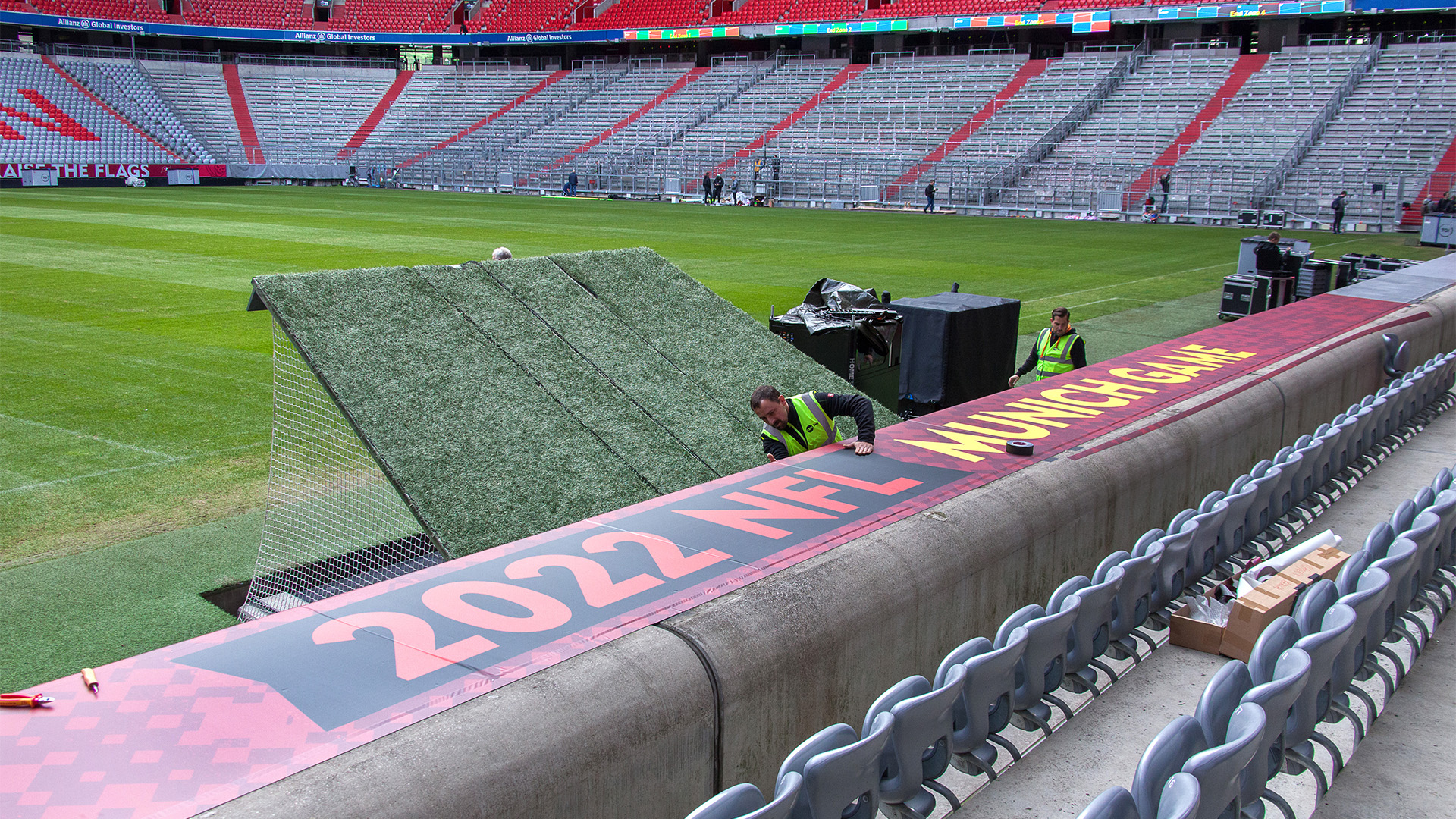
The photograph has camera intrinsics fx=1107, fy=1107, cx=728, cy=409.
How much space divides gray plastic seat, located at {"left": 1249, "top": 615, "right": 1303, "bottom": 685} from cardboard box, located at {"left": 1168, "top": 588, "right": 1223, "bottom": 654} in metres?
1.22

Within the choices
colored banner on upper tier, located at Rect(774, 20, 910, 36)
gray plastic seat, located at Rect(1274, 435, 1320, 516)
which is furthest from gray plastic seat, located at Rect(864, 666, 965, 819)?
colored banner on upper tier, located at Rect(774, 20, 910, 36)

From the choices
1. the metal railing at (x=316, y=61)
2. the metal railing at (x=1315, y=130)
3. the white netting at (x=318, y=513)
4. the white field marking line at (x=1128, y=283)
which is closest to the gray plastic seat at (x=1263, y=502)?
the white netting at (x=318, y=513)

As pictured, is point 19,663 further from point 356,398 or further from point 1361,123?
point 1361,123

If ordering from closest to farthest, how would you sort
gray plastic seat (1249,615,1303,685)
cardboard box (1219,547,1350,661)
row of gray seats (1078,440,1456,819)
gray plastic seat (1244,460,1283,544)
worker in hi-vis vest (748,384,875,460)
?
row of gray seats (1078,440,1456,819)
gray plastic seat (1249,615,1303,685)
cardboard box (1219,547,1350,661)
gray plastic seat (1244,460,1283,544)
worker in hi-vis vest (748,384,875,460)

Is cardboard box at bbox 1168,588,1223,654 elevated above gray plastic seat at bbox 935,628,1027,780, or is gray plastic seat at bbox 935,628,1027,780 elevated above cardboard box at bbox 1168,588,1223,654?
gray plastic seat at bbox 935,628,1027,780

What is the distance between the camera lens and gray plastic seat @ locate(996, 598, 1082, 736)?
14.5 feet

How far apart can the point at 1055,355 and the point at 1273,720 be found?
632cm


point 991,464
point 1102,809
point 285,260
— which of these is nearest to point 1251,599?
point 991,464

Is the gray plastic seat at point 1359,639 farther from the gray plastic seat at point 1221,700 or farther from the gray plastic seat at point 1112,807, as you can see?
the gray plastic seat at point 1112,807

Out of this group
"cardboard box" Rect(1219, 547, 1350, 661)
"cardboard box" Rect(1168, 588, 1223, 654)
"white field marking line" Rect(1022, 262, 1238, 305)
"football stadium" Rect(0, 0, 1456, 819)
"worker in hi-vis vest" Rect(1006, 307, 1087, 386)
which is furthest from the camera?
"white field marking line" Rect(1022, 262, 1238, 305)

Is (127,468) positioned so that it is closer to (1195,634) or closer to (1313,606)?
(1195,634)

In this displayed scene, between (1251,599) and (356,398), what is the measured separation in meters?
5.11

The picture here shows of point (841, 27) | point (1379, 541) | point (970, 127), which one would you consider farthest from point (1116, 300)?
point (841, 27)

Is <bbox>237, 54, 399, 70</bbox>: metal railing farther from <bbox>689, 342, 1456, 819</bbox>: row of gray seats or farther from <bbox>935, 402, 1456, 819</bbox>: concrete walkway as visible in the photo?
<bbox>935, 402, 1456, 819</bbox>: concrete walkway
